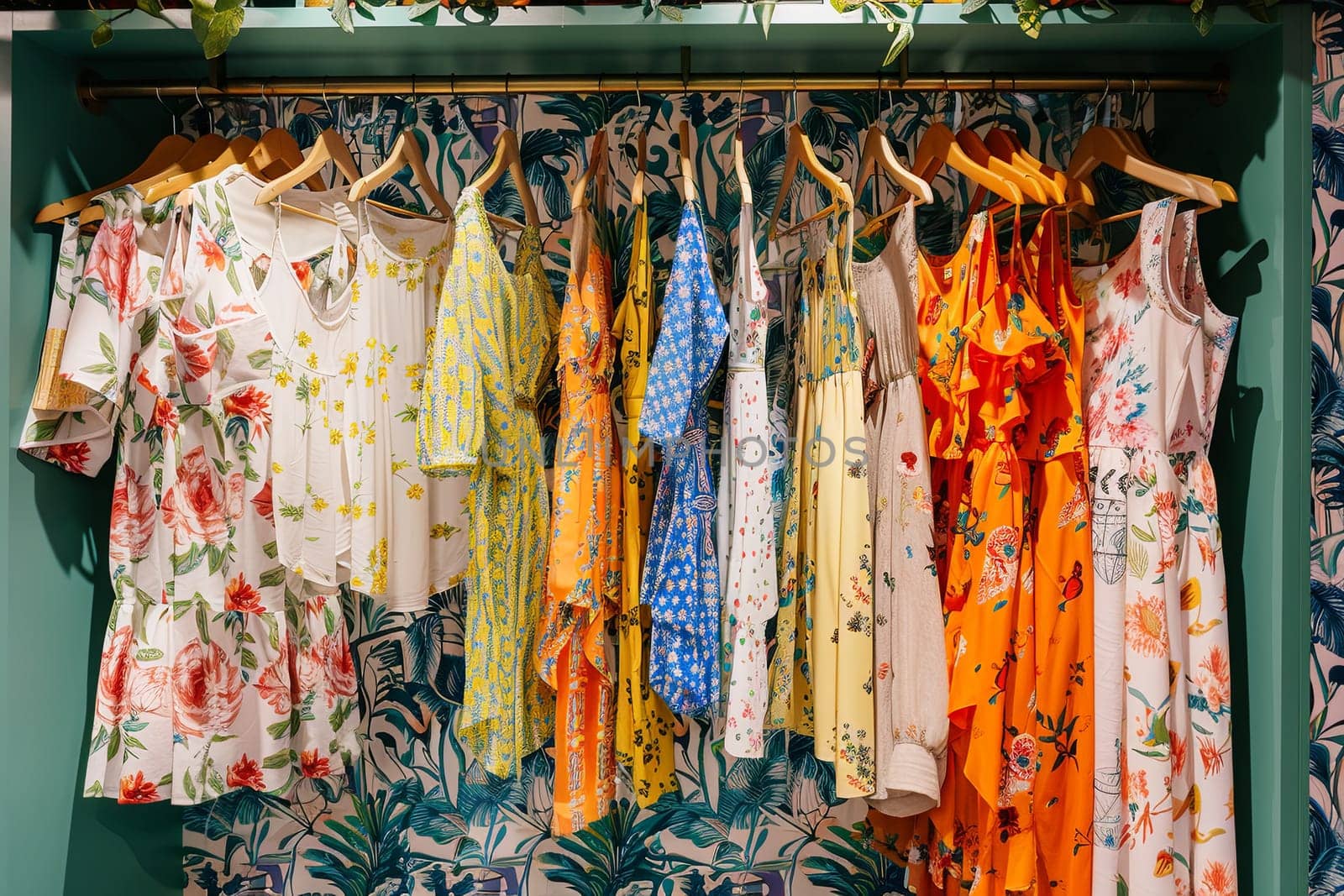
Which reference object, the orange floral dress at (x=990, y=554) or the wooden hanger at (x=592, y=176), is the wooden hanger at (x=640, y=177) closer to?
the wooden hanger at (x=592, y=176)

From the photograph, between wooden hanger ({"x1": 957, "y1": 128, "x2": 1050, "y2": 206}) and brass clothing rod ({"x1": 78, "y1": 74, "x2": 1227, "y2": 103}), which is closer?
wooden hanger ({"x1": 957, "y1": 128, "x2": 1050, "y2": 206})

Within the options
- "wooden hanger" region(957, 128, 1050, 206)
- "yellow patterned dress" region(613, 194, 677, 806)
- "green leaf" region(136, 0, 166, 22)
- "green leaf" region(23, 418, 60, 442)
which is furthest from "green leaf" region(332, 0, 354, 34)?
"wooden hanger" region(957, 128, 1050, 206)

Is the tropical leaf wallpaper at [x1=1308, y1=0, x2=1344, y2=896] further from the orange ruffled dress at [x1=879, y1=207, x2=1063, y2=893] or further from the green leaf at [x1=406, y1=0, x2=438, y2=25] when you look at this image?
the green leaf at [x1=406, y1=0, x2=438, y2=25]

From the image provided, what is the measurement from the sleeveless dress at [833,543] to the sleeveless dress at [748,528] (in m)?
0.07

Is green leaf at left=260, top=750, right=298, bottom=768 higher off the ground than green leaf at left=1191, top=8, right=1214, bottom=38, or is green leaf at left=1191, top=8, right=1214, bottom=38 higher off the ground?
green leaf at left=1191, top=8, right=1214, bottom=38

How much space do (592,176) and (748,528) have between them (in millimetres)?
650

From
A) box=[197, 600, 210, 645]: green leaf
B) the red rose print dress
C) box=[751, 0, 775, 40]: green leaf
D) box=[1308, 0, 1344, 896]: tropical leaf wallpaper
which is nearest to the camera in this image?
box=[751, 0, 775, 40]: green leaf

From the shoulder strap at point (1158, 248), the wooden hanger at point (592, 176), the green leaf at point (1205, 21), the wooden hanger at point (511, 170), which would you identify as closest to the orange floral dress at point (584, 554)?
the wooden hanger at point (592, 176)

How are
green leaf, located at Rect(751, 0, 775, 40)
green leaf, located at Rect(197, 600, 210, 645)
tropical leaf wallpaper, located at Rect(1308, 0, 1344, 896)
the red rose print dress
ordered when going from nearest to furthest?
green leaf, located at Rect(751, 0, 775, 40)
the red rose print dress
green leaf, located at Rect(197, 600, 210, 645)
tropical leaf wallpaper, located at Rect(1308, 0, 1344, 896)

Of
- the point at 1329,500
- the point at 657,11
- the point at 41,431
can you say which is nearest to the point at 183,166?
the point at 41,431

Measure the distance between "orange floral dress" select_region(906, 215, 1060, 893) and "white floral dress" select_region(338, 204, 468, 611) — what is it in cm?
85

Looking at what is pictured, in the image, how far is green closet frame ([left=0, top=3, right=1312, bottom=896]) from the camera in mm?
1222

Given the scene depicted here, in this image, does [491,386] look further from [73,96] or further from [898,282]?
[73,96]

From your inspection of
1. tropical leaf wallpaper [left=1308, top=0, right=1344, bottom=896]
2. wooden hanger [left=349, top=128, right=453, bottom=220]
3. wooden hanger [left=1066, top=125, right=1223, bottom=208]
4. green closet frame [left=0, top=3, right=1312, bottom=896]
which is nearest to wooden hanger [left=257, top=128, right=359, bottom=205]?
wooden hanger [left=349, top=128, right=453, bottom=220]
